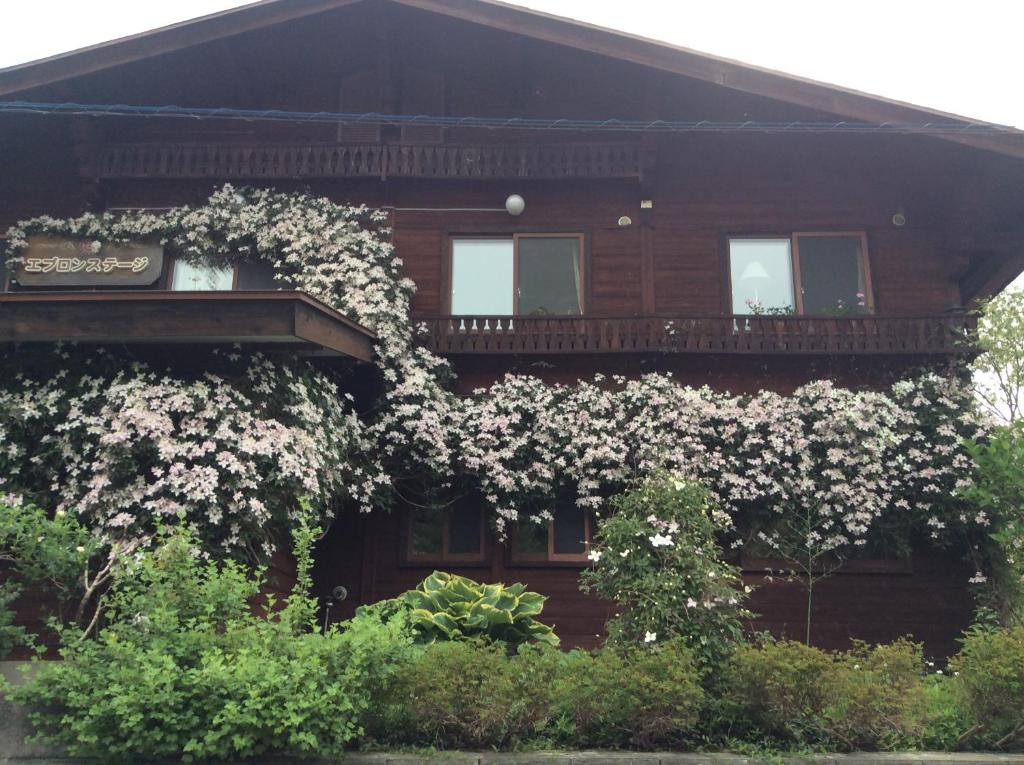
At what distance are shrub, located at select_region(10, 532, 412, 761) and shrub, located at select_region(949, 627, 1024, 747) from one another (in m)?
4.19

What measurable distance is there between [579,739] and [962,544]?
6.93 metres

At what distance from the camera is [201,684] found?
5852 millimetres

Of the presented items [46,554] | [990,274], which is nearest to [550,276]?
[990,274]

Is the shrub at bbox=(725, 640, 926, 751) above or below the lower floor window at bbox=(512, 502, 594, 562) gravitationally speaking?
below

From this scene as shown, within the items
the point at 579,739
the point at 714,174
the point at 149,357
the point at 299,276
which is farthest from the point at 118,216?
the point at 579,739

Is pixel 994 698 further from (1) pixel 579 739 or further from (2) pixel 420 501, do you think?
(2) pixel 420 501

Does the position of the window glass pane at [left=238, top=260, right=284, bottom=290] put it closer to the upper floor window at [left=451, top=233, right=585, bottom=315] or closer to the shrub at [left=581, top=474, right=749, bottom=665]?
the upper floor window at [left=451, top=233, right=585, bottom=315]

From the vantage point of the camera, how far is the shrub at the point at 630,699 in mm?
6410

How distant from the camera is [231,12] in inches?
494

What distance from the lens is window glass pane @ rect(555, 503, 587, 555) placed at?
11867 millimetres

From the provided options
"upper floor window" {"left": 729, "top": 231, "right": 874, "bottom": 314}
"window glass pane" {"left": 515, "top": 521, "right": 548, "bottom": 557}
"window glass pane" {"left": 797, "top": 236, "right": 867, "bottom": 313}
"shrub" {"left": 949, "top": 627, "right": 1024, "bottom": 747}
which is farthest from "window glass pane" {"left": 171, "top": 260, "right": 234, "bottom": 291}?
"shrub" {"left": 949, "top": 627, "right": 1024, "bottom": 747}

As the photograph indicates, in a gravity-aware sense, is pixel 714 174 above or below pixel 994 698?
above

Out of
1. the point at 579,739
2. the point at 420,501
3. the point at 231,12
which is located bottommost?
the point at 579,739

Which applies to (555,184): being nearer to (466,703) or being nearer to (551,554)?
(551,554)
